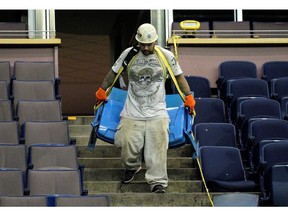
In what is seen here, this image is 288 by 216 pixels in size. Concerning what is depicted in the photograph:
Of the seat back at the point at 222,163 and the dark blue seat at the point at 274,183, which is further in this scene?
the seat back at the point at 222,163

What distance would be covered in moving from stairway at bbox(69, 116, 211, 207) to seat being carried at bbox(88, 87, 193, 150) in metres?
0.29

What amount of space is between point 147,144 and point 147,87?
19.5 inches

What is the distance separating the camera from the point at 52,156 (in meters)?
11.0

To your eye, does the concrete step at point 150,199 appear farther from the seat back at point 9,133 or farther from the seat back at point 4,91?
the seat back at point 4,91

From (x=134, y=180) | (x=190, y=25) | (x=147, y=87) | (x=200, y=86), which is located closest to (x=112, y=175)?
(x=134, y=180)

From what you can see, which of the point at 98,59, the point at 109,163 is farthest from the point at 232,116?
the point at 98,59

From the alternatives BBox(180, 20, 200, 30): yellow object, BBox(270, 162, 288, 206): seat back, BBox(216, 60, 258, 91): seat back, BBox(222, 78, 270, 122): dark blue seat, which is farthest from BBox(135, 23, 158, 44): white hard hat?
BBox(180, 20, 200, 30): yellow object

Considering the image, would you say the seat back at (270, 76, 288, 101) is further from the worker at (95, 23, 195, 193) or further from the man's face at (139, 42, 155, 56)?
the man's face at (139, 42, 155, 56)

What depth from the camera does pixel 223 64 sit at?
13539 millimetres

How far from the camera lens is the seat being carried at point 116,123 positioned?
11.2 m

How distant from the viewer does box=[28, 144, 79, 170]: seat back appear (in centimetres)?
1092

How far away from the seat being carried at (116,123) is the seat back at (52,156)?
0.95 ft

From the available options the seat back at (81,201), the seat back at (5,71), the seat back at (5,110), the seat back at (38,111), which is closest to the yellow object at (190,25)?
the seat back at (5,71)

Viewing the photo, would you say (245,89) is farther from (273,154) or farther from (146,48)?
(146,48)
